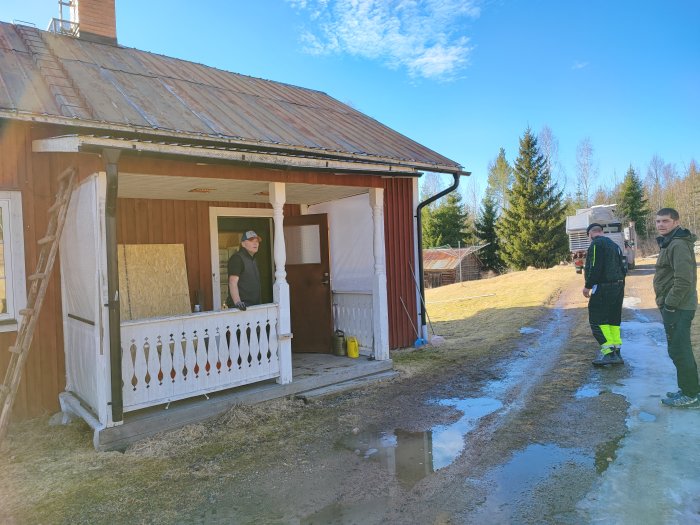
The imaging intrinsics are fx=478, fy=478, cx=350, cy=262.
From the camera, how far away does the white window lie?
497 centimetres

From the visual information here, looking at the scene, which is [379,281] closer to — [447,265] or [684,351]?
[684,351]

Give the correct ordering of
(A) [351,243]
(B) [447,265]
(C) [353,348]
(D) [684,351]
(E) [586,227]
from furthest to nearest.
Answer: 1. (B) [447,265]
2. (E) [586,227]
3. (A) [351,243]
4. (C) [353,348]
5. (D) [684,351]

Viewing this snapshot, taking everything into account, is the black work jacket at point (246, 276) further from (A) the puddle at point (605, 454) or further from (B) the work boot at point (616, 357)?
(B) the work boot at point (616, 357)

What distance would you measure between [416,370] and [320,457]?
118 inches

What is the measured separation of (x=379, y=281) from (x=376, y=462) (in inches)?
121

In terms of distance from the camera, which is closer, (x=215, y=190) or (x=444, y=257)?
(x=215, y=190)

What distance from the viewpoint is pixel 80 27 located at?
7.60 meters

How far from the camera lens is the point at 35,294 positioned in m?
4.68

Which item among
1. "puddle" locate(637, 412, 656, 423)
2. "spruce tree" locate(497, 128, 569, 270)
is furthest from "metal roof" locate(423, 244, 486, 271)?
"puddle" locate(637, 412, 656, 423)

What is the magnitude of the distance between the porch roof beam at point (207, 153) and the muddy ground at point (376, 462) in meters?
2.66

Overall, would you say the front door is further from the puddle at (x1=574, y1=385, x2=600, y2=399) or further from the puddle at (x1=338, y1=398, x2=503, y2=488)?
the puddle at (x1=574, y1=385, x2=600, y2=399)

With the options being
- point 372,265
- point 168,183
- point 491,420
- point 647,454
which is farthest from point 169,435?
point 647,454

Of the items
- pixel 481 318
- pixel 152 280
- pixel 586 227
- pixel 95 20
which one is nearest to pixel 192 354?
pixel 152 280

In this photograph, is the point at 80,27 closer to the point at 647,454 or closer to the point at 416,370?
the point at 416,370
